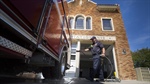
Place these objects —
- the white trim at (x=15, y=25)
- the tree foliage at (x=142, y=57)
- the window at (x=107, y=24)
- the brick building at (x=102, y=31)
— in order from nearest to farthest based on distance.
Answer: the white trim at (x=15, y=25) → the brick building at (x=102, y=31) → the window at (x=107, y=24) → the tree foliage at (x=142, y=57)

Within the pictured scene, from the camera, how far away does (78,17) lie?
Result: 9961 mm

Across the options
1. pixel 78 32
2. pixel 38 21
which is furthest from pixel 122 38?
pixel 38 21

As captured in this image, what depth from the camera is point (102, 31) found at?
902 centimetres

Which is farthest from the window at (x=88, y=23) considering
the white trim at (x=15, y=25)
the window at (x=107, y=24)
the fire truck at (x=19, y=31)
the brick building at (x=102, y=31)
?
the white trim at (x=15, y=25)

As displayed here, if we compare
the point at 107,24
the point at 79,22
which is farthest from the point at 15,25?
the point at 107,24

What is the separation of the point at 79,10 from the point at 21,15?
Answer: 9559 millimetres

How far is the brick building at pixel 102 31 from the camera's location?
7.81 meters

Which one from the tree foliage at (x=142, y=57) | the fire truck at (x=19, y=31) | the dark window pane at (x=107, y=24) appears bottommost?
the fire truck at (x=19, y=31)

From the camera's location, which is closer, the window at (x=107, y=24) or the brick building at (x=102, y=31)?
the brick building at (x=102, y=31)

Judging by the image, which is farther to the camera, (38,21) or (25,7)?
(38,21)

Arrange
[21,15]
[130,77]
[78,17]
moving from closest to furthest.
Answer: [21,15]
[130,77]
[78,17]

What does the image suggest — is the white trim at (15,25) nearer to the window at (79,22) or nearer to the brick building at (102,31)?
the brick building at (102,31)

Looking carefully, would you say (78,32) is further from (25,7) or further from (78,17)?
(25,7)

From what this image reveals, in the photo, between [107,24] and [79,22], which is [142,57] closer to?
[107,24]
